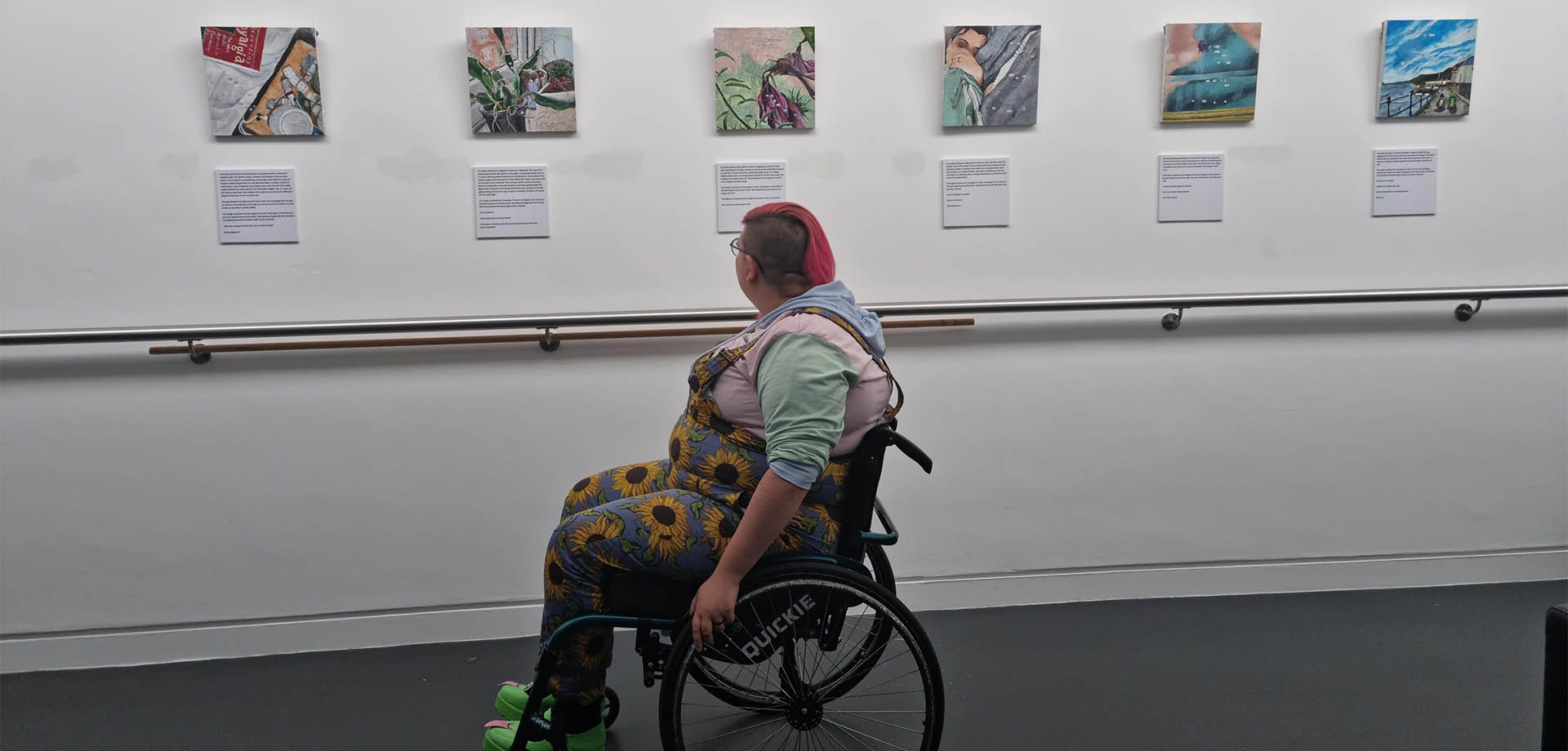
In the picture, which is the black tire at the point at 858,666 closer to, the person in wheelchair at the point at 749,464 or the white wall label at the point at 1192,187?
the person in wheelchair at the point at 749,464

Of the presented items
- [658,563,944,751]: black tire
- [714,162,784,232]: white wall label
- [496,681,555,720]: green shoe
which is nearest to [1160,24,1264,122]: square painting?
[714,162,784,232]: white wall label

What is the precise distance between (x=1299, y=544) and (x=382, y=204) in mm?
2622

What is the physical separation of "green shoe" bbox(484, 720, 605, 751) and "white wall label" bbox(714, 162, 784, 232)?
1.27 m

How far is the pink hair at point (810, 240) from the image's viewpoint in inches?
62.6

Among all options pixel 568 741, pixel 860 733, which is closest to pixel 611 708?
pixel 568 741

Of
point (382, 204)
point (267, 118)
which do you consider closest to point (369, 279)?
point (382, 204)

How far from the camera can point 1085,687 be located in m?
2.08

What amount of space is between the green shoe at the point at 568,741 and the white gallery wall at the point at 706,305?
0.73m

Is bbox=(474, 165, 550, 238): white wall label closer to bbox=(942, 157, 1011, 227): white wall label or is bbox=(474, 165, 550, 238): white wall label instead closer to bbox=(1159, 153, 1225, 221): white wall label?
bbox=(942, 157, 1011, 227): white wall label

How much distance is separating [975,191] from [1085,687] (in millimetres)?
1243

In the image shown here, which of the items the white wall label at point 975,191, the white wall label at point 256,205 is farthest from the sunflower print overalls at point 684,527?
the white wall label at point 256,205

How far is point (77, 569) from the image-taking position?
2.29 meters

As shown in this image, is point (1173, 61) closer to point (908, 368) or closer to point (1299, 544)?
point (908, 368)

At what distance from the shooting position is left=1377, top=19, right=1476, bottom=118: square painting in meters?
2.45
